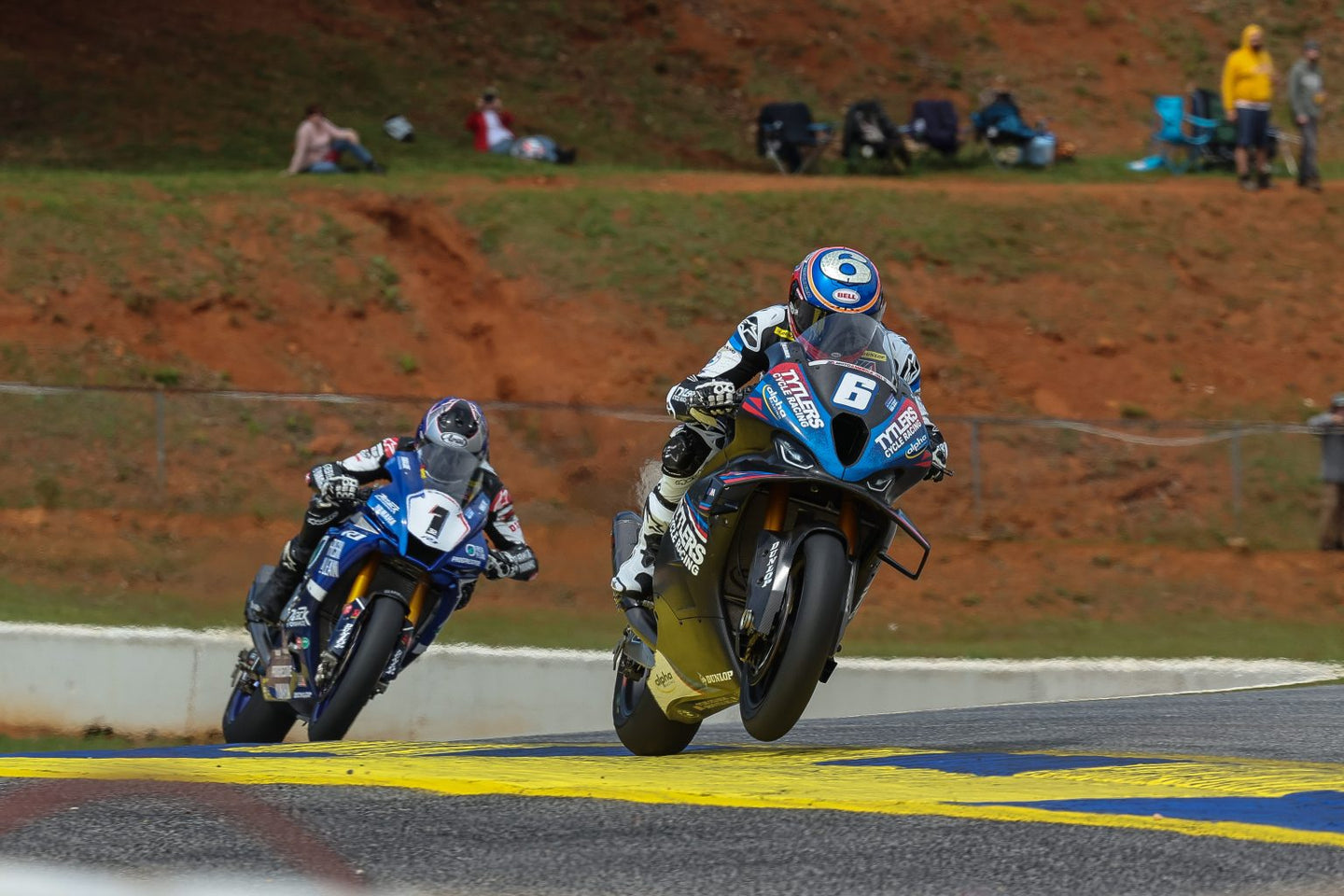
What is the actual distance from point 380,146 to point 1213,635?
15.6 m

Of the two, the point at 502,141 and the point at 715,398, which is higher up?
the point at 502,141

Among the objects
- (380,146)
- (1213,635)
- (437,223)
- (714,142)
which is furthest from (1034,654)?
(714,142)

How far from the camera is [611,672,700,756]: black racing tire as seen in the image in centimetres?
774

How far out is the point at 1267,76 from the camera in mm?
25875

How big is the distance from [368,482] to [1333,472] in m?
12.2

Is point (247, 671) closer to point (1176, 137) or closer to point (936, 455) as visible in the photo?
point (936, 455)

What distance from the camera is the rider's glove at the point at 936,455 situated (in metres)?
7.21

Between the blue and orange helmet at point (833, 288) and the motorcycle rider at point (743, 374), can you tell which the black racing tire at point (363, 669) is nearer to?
the motorcycle rider at point (743, 374)

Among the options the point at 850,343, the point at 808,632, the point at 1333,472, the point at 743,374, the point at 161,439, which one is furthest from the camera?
the point at 1333,472

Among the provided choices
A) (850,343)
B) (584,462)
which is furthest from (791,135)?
(850,343)

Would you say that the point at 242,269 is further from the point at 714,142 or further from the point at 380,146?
the point at 714,142

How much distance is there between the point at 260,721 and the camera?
33.9 ft

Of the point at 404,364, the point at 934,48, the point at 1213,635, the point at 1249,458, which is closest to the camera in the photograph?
the point at 1213,635

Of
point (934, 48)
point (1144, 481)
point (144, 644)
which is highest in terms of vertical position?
point (934, 48)
